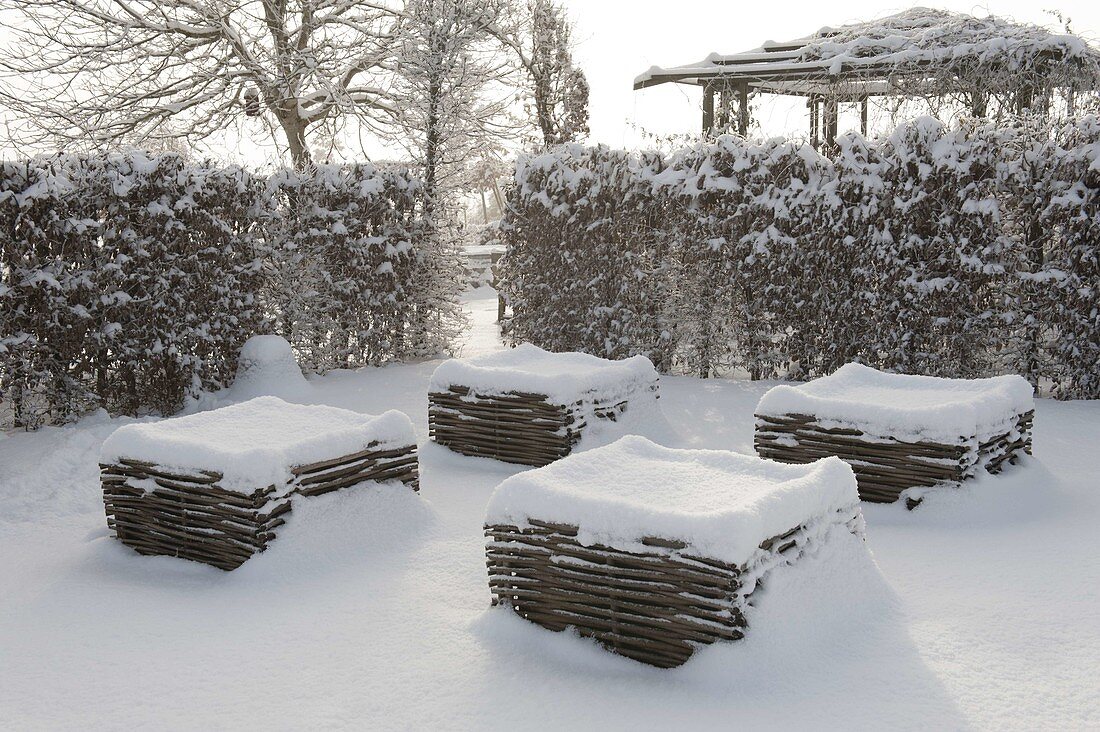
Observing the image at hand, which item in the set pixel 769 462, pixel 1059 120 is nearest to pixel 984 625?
pixel 769 462

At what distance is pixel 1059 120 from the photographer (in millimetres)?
7734

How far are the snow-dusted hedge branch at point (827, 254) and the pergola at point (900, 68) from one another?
193 centimetres

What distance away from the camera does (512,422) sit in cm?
636

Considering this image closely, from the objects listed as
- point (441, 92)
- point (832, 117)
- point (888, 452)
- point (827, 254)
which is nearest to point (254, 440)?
point (888, 452)

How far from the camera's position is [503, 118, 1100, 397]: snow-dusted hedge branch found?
7.61 metres

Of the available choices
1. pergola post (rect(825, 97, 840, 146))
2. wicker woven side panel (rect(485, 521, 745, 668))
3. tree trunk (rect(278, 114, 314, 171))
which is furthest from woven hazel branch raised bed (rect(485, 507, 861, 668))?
tree trunk (rect(278, 114, 314, 171))

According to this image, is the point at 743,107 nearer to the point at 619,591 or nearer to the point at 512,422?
the point at 512,422

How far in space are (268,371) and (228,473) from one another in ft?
15.5

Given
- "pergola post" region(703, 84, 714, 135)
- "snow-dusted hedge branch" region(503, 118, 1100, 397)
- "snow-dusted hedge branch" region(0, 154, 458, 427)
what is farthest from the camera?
"pergola post" region(703, 84, 714, 135)

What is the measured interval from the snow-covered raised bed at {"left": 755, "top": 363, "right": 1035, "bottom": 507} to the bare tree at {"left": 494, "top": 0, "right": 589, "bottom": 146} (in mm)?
13684

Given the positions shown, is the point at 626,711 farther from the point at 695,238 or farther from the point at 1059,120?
the point at 1059,120

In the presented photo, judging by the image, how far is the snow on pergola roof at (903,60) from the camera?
1120 cm

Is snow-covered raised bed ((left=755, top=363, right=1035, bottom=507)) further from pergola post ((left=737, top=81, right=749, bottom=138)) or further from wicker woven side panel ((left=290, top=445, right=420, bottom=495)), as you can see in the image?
pergola post ((left=737, top=81, right=749, bottom=138))

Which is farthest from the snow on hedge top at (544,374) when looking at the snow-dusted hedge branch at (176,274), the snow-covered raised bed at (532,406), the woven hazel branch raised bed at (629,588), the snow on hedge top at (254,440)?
the snow-dusted hedge branch at (176,274)
